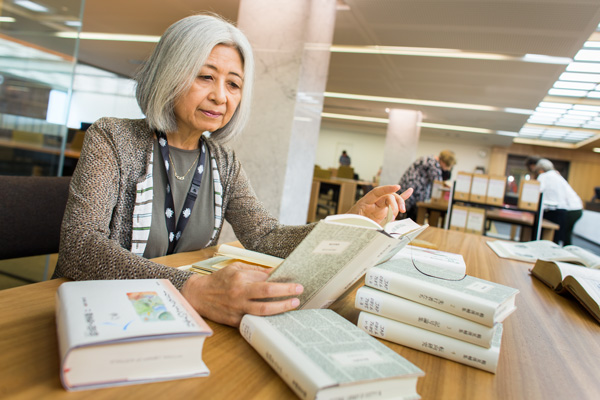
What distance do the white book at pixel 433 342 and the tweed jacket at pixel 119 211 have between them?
0.35 metres

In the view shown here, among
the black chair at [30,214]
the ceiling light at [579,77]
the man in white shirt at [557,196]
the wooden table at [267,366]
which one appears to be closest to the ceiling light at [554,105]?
the ceiling light at [579,77]

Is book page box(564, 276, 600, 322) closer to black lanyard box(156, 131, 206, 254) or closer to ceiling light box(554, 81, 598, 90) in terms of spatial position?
black lanyard box(156, 131, 206, 254)

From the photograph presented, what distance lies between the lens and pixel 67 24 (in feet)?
10.5

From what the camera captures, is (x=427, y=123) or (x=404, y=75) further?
(x=427, y=123)

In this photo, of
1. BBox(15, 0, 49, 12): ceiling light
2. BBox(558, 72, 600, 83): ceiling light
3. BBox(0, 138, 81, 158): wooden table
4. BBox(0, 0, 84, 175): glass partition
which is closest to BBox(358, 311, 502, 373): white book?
BBox(0, 0, 84, 175): glass partition

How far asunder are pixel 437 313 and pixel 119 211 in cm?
84

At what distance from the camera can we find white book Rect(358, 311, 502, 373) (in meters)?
0.63

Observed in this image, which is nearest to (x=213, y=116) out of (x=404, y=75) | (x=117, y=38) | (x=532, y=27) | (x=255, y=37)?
(x=255, y=37)

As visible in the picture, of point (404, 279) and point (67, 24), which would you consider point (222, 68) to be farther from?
Answer: point (67, 24)

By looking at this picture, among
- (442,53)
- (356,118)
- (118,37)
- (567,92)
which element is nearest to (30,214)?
(442,53)

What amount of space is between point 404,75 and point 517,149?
11061 mm

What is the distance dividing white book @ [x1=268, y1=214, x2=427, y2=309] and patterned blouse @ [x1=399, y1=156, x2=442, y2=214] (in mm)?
5379

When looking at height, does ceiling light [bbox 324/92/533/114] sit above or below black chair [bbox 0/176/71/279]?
above

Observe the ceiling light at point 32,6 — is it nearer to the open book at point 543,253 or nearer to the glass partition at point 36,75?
the glass partition at point 36,75
